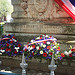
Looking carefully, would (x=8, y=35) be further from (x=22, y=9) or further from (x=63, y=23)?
(x=63, y=23)

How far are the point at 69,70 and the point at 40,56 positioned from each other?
0.88 metres

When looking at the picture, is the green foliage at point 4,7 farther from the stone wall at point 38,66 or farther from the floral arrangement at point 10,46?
the stone wall at point 38,66

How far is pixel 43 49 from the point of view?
4.50 meters

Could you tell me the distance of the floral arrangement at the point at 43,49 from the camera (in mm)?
4426

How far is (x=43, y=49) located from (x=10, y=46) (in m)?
1.24

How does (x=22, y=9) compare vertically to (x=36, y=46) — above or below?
above

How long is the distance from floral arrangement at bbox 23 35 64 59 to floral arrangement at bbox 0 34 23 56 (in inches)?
20.4

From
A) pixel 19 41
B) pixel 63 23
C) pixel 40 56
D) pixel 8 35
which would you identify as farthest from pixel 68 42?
pixel 8 35

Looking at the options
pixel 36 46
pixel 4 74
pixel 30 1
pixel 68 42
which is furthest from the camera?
pixel 30 1

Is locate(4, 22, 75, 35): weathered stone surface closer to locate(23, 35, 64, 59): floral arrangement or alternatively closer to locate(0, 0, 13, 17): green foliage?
locate(23, 35, 64, 59): floral arrangement

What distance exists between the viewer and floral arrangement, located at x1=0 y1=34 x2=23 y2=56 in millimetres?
5094

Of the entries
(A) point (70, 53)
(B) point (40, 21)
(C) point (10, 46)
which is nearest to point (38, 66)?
(A) point (70, 53)

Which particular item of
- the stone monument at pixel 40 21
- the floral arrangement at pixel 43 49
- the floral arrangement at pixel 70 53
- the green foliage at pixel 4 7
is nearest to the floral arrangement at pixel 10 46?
the stone monument at pixel 40 21

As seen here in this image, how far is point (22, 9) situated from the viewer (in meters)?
5.72
